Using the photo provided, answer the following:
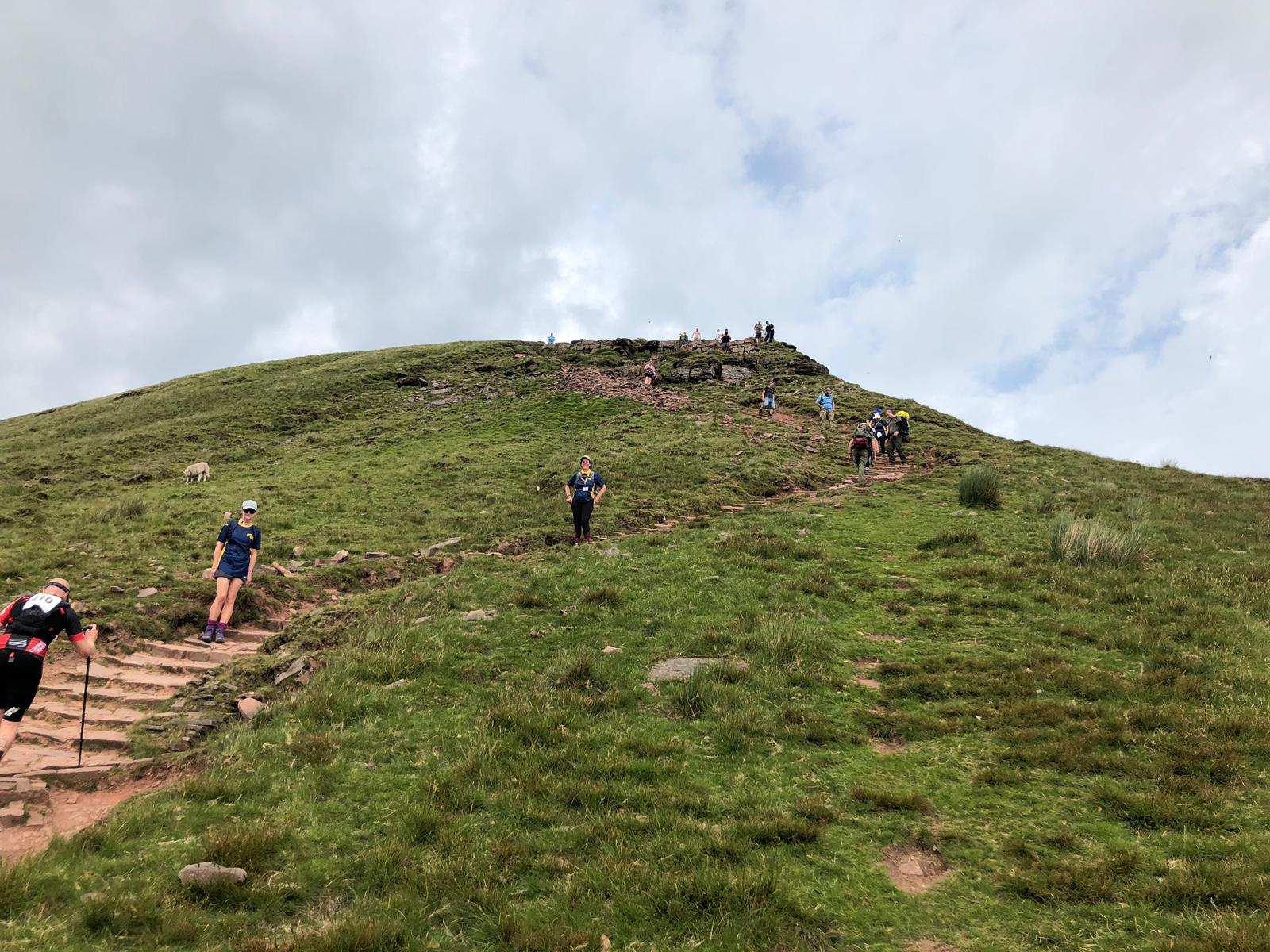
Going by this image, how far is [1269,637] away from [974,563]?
530 centimetres

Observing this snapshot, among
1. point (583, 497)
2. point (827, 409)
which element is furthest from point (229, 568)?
point (827, 409)

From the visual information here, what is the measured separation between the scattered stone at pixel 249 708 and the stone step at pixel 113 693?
1837 millimetres

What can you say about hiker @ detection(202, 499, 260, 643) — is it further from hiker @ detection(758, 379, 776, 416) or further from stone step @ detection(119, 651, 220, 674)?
hiker @ detection(758, 379, 776, 416)

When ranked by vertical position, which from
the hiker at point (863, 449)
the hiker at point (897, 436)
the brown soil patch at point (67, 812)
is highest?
the hiker at point (897, 436)

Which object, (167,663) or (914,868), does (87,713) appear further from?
(914,868)

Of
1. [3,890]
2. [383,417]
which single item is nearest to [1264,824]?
[3,890]

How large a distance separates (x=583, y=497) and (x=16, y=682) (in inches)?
511

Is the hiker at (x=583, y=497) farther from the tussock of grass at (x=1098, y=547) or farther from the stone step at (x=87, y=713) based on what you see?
the tussock of grass at (x=1098, y=547)

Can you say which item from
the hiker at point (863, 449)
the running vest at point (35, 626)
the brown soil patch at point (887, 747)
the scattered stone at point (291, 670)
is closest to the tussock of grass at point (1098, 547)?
the brown soil patch at point (887, 747)

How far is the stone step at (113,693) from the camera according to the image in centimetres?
1059

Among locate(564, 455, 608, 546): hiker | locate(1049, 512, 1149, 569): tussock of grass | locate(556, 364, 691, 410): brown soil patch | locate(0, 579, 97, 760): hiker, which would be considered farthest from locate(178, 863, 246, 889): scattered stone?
locate(556, 364, 691, 410): brown soil patch

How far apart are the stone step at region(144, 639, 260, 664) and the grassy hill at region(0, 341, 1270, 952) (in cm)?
52

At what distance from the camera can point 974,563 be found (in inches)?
584

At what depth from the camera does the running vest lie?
8375mm
